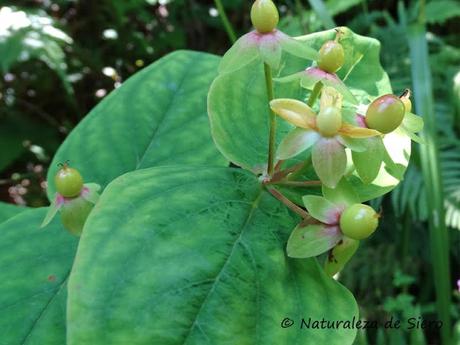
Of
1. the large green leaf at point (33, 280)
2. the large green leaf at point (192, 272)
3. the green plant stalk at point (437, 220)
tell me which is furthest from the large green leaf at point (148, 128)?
the green plant stalk at point (437, 220)

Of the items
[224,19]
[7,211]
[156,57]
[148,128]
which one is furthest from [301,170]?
[156,57]

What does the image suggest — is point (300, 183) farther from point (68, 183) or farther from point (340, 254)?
point (68, 183)

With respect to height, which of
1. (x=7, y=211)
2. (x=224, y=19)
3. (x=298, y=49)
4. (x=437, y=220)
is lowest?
(x=437, y=220)

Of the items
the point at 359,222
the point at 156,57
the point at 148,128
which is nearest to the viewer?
the point at 359,222

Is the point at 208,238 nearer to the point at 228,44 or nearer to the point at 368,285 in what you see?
the point at 368,285

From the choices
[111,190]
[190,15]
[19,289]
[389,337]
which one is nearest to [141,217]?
[111,190]

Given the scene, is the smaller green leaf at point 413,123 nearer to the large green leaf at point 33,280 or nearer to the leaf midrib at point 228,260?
the leaf midrib at point 228,260
